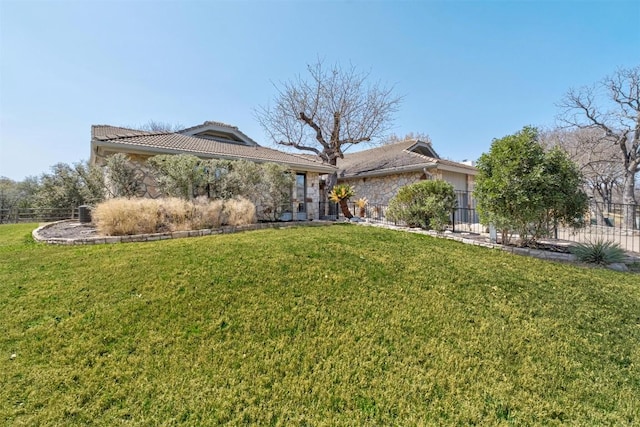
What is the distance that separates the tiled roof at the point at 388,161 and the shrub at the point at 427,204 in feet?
17.5

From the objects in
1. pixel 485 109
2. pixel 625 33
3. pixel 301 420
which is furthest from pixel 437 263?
pixel 485 109

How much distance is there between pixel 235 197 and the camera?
380 inches

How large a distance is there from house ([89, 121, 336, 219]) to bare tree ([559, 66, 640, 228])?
16.2m

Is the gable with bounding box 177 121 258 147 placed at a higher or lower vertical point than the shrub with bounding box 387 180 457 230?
higher

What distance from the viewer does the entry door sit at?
46.4ft

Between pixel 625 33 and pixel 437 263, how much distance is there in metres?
14.8

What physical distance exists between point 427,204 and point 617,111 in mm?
16610

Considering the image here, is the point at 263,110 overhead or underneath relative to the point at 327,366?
overhead

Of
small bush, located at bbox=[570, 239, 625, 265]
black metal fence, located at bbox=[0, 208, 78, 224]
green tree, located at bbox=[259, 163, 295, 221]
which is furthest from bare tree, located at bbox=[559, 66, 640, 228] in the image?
black metal fence, located at bbox=[0, 208, 78, 224]

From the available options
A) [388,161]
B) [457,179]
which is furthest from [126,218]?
[457,179]

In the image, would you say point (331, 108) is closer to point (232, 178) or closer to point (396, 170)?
point (396, 170)

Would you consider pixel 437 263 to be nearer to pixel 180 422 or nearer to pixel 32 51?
pixel 180 422

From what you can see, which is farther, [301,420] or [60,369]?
[60,369]

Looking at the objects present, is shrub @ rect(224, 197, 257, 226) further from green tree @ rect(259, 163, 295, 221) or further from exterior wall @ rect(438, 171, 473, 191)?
exterior wall @ rect(438, 171, 473, 191)
